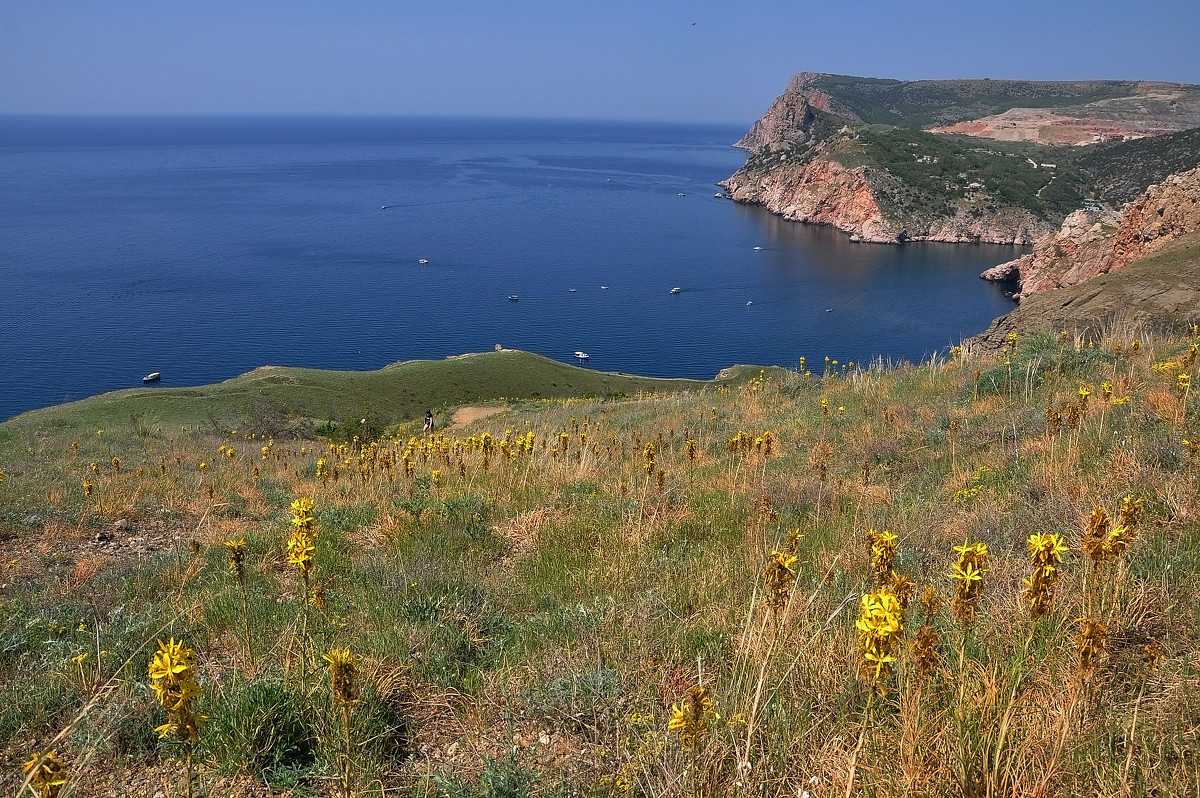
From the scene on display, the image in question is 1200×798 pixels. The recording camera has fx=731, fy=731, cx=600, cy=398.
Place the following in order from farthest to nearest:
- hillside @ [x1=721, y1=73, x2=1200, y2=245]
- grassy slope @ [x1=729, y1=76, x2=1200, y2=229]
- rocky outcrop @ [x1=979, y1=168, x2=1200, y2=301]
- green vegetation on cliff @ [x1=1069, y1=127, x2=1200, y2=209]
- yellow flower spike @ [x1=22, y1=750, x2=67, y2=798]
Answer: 1. hillside @ [x1=721, y1=73, x2=1200, y2=245]
2. grassy slope @ [x1=729, y1=76, x2=1200, y2=229]
3. green vegetation on cliff @ [x1=1069, y1=127, x2=1200, y2=209]
4. rocky outcrop @ [x1=979, y1=168, x2=1200, y2=301]
5. yellow flower spike @ [x1=22, y1=750, x2=67, y2=798]

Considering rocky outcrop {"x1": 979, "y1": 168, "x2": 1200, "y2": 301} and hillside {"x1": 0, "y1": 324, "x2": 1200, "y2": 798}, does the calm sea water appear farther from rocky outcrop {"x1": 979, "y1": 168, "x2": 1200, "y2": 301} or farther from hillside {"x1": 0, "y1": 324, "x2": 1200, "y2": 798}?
hillside {"x1": 0, "y1": 324, "x2": 1200, "y2": 798}

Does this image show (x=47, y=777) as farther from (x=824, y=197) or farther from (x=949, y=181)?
(x=949, y=181)

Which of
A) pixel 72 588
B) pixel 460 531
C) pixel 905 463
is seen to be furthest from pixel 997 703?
pixel 72 588

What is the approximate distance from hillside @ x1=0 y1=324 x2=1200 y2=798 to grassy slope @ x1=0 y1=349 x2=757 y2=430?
88.0 ft

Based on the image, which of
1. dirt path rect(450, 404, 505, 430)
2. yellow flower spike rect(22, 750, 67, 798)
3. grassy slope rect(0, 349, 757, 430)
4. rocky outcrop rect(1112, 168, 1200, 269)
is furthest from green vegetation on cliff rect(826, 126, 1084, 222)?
yellow flower spike rect(22, 750, 67, 798)

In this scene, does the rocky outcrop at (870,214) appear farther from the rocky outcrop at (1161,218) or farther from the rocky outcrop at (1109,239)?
the rocky outcrop at (1161,218)

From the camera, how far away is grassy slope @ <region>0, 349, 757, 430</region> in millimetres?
30688

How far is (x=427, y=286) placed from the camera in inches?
3265

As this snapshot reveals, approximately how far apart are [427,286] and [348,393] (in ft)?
148

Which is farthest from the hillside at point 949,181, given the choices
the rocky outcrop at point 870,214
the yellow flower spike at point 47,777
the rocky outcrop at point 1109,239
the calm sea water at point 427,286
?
the yellow flower spike at point 47,777

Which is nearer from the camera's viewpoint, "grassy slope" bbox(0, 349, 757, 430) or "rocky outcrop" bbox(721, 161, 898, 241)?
"grassy slope" bbox(0, 349, 757, 430)

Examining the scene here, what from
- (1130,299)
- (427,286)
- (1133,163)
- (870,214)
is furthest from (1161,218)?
(1133,163)

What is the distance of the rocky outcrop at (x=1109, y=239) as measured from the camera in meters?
35.2

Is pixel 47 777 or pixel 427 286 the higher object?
pixel 47 777
